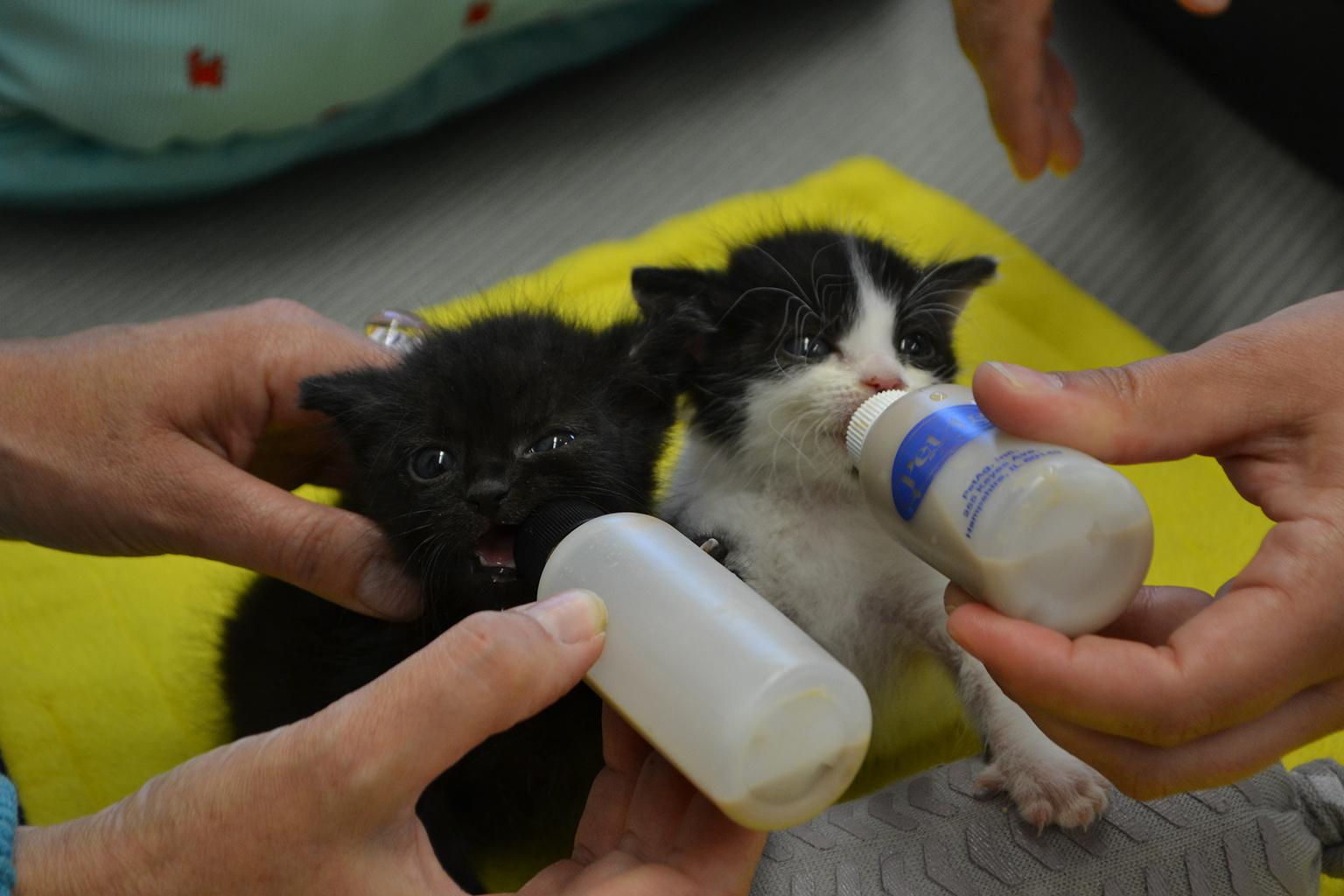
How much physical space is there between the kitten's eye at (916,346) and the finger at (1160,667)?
1.93 feet

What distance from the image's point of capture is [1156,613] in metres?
1.13

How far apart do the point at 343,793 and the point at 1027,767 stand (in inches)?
30.3

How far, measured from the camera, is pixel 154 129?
7.52 feet

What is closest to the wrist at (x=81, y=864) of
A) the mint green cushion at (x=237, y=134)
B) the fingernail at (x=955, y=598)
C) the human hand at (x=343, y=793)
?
the human hand at (x=343, y=793)

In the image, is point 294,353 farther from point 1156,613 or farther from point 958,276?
point 1156,613

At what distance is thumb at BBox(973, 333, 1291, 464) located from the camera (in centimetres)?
101

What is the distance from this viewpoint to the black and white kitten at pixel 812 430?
145 cm

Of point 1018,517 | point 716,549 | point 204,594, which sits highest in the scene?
point 1018,517

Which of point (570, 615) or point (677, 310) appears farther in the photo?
point (677, 310)

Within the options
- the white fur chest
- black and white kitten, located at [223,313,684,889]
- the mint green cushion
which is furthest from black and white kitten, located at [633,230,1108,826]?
the mint green cushion

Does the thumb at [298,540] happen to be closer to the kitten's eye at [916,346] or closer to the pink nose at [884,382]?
the pink nose at [884,382]

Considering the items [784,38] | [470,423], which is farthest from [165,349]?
[784,38]

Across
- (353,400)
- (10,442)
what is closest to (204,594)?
(10,442)

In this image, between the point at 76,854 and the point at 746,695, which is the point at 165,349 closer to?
the point at 76,854
